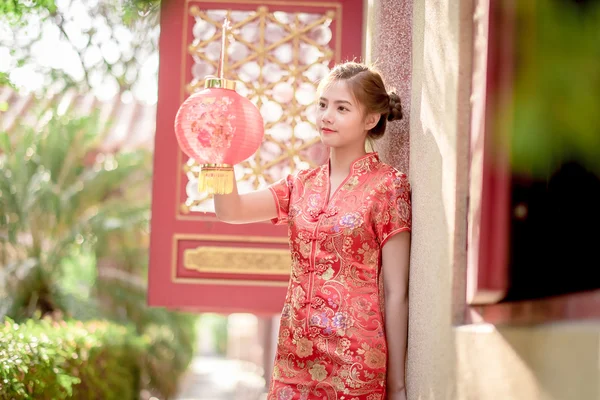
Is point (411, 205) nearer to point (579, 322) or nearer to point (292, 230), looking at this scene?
point (292, 230)

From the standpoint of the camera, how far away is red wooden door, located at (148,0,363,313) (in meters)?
4.63

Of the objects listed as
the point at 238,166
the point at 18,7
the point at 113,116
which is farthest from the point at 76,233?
the point at 18,7

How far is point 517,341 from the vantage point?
1718 mm

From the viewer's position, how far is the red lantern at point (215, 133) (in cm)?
252

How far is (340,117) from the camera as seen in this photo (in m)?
2.63

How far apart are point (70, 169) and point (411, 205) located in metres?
7.01

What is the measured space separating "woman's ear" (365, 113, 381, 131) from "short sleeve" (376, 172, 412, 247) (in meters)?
0.20

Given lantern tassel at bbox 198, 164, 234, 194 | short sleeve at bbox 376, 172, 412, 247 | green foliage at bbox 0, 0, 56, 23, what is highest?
green foliage at bbox 0, 0, 56, 23

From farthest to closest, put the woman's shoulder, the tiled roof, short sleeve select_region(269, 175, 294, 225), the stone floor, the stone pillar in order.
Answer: the stone floor
the tiled roof
the stone pillar
short sleeve select_region(269, 175, 294, 225)
the woman's shoulder

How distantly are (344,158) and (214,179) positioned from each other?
1.54 feet

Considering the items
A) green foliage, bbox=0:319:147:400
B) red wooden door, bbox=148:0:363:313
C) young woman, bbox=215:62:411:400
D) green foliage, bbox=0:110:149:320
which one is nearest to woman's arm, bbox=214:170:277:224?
young woman, bbox=215:62:411:400

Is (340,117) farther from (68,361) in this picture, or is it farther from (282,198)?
(68,361)

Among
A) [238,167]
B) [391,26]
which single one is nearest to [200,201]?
[238,167]

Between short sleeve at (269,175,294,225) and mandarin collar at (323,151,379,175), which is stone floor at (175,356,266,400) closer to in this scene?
short sleeve at (269,175,294,225)
